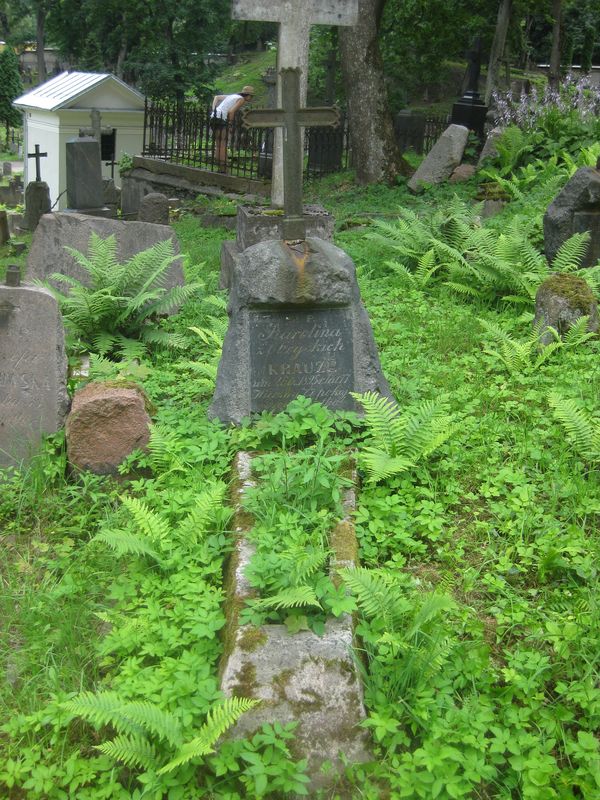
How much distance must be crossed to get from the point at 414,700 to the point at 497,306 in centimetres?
509

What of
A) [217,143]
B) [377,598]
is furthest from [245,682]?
[217,143]

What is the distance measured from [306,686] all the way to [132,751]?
638mm

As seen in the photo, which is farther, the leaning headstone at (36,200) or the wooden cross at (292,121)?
the leaning headstone at (36,200)

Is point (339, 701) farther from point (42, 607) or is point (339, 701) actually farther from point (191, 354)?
point (191, 354)

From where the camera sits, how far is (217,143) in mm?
17172

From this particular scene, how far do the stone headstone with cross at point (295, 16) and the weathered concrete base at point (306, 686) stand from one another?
688 centimetres

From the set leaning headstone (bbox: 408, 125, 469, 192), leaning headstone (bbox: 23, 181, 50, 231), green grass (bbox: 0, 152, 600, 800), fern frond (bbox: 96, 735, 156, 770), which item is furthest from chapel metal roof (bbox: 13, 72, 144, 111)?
fern frond (bbox: 96, 735, 156, 770)

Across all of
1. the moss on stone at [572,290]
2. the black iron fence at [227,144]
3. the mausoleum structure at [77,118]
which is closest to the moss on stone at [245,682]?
the moss on stone at [572,290]

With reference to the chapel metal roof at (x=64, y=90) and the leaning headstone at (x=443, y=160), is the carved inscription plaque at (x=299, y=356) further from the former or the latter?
the chapel metal roof at (x=64, y=90)

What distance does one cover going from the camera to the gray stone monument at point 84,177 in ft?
33.1

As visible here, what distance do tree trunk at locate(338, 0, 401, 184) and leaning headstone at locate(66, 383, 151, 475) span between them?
1159cm

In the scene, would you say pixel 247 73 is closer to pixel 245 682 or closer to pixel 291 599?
pixel 291 599

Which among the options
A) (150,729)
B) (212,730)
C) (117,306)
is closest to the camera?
(212,730)

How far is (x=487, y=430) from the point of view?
4.73m
